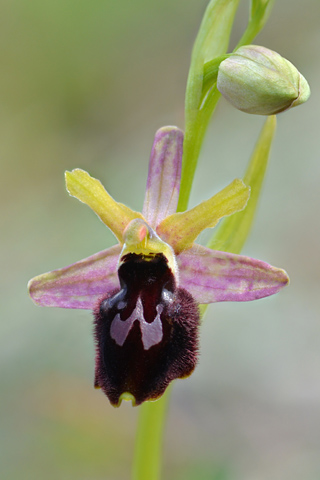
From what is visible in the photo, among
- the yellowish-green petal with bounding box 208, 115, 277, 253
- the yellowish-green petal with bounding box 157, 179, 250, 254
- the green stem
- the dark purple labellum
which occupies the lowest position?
the green stem

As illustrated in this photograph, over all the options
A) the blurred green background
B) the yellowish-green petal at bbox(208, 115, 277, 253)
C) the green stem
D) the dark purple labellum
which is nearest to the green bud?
the yellowish-green petal at bbox(208, 115, 277, 253)

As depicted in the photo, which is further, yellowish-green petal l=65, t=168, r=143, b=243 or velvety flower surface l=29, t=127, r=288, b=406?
yellowish-green petal l=65, t=168, r=143, b=243

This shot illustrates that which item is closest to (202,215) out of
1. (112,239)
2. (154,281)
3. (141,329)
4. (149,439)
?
(154,281)

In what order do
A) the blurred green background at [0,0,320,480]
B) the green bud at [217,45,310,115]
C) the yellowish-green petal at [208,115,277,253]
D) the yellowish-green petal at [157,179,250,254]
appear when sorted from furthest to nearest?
the blurred green background at [0,0,320,480] < the yellowish-green petal at [208,115,277,253] < the yellowish-green petal at [157,179,250,254] < the green bud at [217,45,310,115]

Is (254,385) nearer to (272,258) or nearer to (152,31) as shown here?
(272,258)

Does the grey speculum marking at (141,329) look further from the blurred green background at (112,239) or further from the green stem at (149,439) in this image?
the blurred green background at (112,239)

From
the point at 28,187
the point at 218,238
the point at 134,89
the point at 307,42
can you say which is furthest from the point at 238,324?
→ the point at 307,42

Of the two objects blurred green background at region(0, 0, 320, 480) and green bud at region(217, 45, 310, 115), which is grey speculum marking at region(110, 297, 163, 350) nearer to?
green bud at region(217, 45, 310, 115)

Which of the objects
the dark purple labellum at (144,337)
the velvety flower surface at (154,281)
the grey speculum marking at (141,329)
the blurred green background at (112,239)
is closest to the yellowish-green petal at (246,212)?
the velvety flower surface at (154,281)
